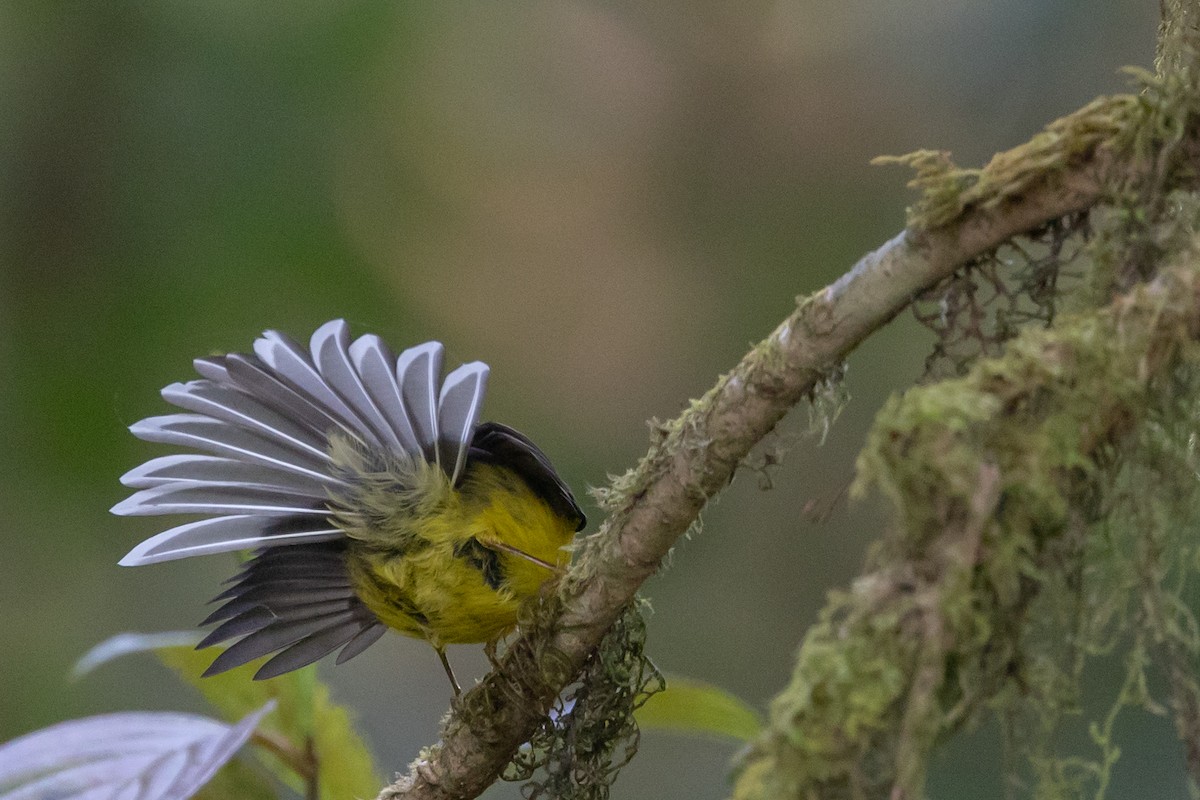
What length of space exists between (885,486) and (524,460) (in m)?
1.17

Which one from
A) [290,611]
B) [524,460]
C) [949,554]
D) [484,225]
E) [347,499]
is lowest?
[949,554]

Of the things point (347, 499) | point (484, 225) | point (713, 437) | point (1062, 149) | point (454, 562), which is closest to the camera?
point (1062, 149)

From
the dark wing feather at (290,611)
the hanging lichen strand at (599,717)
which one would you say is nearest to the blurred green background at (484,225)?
the dark wing feather at (290,611)

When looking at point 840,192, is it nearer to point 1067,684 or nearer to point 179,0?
point 179,0

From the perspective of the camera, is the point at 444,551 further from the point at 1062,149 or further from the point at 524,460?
the point at 1062,149

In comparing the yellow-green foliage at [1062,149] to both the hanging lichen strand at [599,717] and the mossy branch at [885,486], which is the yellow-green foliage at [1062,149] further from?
the hanging lichen strand at [599,717]

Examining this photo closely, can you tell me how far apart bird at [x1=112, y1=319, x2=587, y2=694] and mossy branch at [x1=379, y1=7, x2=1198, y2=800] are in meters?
0.33

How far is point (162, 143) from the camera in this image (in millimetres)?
4145

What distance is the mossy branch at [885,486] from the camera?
0.89 meters

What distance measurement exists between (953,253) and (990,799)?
298 cm

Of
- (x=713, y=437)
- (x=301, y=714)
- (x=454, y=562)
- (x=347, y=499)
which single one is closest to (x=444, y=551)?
(x=454, y=562)

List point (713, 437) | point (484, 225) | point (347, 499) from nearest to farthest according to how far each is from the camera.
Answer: point (713, 437), point (347, 499), point (484, 225)

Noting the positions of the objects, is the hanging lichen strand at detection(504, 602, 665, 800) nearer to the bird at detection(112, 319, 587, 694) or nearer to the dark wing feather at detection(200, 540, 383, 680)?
the bird at detection(112, 319, 587, 694)

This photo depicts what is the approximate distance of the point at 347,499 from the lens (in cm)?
190
